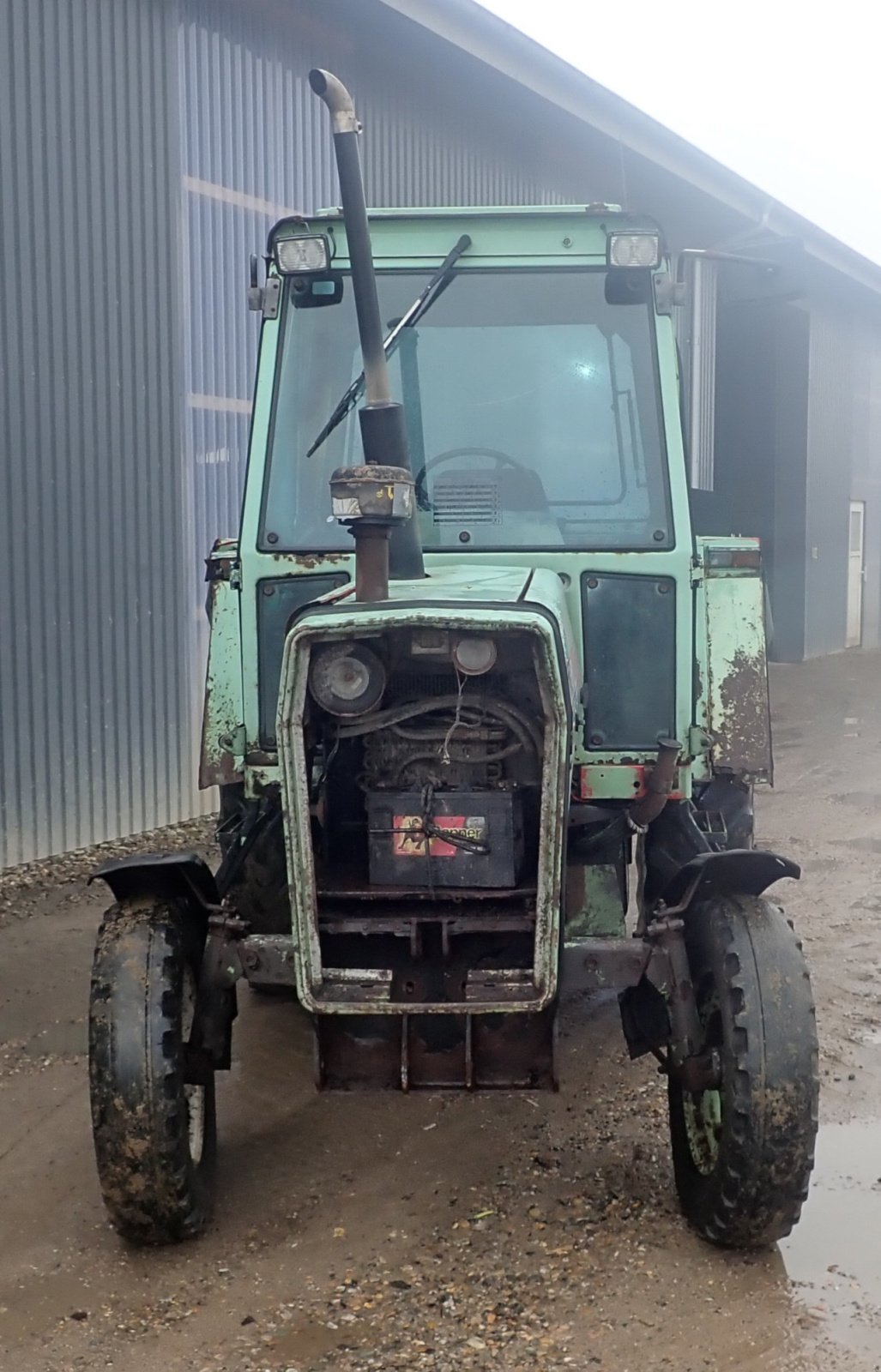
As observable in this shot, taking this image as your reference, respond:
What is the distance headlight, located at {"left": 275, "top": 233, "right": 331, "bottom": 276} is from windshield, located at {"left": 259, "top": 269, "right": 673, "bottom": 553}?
15 centimetres

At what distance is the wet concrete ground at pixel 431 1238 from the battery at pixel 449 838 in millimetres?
967

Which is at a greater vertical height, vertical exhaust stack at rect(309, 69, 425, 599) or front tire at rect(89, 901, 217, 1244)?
vertical exhaust stack at rect(309, 69, 425, 599)

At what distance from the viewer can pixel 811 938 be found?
6363 millimetres

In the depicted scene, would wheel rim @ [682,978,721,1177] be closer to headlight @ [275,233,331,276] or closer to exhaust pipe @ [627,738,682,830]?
exhaust pipe @ [627,738,682,830]

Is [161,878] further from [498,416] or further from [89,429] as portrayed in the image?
[89,429]

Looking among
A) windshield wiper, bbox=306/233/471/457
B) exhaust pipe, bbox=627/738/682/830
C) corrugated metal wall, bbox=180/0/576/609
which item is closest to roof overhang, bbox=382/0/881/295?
corrugated metal wall, bbox=180/0/576/609

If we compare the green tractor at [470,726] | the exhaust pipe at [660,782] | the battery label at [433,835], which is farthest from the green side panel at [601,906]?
the battery label at [433,835]

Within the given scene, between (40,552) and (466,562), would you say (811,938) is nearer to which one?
(466,562)

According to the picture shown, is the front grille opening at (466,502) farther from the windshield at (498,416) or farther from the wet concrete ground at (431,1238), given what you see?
the wet concrete ground at (431,1238)

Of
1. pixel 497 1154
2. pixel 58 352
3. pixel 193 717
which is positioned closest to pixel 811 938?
pixel 497 1154

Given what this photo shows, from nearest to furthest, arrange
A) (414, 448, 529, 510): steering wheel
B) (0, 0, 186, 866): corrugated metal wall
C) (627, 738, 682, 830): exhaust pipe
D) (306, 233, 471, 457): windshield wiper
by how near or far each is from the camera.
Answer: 1. (627, 738, 682, 830): exhaust pipe
2. (306, 233, 471, 457): windshield wiper
3. (414, 448, 529, 510): steering wheel
4. (0, 0, 186, 866): corrugated metal wall

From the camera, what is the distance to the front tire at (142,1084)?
339 cm

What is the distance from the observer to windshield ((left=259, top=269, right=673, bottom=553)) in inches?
165

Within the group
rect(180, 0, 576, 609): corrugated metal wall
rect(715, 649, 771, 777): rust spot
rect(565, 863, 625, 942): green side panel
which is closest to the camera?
rect(715, 649, 771, 777): rust spot
